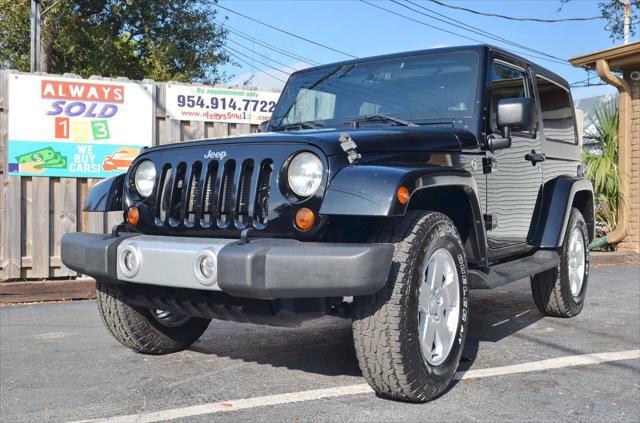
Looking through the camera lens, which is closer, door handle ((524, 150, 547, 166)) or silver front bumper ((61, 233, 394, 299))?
silver front bumper ((61, 233, 394, 299))

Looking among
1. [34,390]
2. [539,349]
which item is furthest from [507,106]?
[34,390]

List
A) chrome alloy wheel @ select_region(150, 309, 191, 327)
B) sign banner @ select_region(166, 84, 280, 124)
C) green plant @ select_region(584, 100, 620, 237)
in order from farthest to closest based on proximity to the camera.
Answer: green plant @ select_region(584, 100, 620, 237) → sign banner @ select_region(166, 84, 280, 124) → chrome alloy wheel @ select_region(150, 309, 191, 327)

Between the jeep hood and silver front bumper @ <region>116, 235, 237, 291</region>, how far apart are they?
1.82 feet

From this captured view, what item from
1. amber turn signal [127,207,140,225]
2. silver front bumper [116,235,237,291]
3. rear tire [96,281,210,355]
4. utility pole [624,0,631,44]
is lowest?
rear tire [96,281,210,355]

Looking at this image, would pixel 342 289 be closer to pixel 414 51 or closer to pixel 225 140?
pixel 225 140

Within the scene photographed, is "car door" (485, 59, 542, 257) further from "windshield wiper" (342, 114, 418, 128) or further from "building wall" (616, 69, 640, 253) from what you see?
"building wall" (616, 69, 640, 253)

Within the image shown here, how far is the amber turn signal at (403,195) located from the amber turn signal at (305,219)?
0.39 meters

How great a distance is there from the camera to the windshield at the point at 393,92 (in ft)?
13.9

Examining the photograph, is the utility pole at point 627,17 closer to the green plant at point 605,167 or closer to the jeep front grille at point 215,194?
the green plant at point 605,167

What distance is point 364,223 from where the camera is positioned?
3271 millimetres

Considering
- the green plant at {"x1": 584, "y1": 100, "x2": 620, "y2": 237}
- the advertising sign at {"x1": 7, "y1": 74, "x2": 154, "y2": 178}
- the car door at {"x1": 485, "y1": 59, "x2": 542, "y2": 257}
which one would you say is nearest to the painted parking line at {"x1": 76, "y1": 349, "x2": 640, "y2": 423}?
the car door at {"x1": 485, "y1": 59, "x2": 542, "y2": 257}

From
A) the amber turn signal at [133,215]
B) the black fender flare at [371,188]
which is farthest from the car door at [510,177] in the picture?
the amber turn signal at [133,215]

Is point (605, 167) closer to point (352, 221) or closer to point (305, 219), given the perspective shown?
point (352, 221)

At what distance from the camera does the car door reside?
4293 mm
